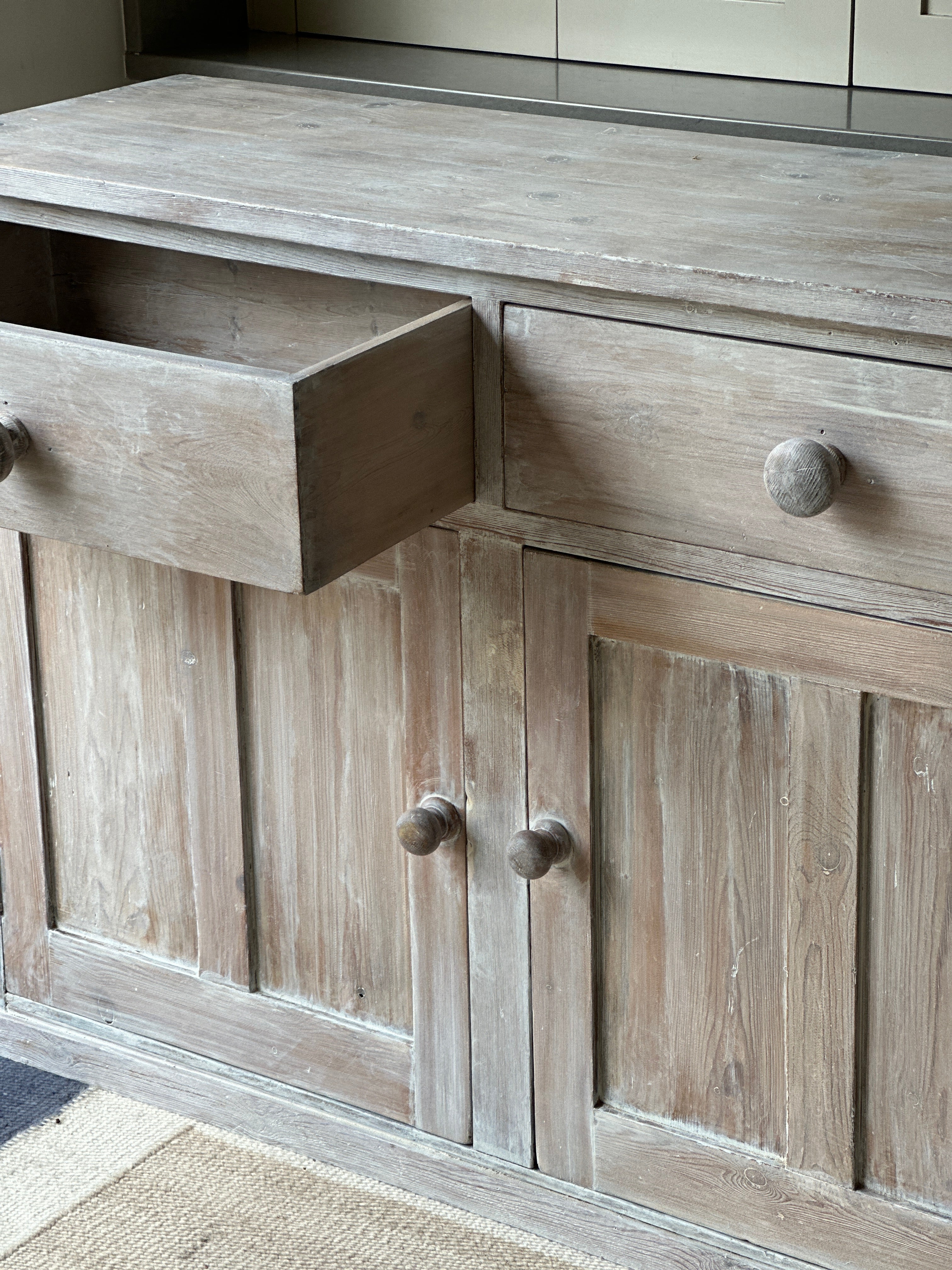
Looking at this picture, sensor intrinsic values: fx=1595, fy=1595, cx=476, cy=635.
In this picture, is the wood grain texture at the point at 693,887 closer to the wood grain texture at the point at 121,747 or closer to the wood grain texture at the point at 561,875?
the wood grain texture at the point at 561,875

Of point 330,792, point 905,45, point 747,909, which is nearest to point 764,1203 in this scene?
point 747,909

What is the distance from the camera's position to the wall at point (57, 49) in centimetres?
165

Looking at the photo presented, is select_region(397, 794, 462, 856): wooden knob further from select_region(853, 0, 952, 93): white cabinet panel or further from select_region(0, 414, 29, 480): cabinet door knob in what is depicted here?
select_region(853, 0, 952, 93): white cabinet panel

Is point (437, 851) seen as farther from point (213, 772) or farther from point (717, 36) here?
point (717, 36)

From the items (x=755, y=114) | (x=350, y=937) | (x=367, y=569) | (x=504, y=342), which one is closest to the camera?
(x=504, y=342)

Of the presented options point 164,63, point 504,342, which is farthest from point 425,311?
point 164,63

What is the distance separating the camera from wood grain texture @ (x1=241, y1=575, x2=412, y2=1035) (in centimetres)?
119

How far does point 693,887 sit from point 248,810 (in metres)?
0.38

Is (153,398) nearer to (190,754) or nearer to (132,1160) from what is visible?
(190,754)

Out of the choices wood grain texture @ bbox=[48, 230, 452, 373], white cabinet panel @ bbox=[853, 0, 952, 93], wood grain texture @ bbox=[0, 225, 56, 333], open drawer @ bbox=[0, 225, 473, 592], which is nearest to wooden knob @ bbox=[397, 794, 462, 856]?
open drawer @ bbox=[0, 225, 473, 592]

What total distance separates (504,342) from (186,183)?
278 millimetres

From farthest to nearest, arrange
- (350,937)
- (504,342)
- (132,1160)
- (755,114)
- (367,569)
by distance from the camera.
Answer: (755,114) → (132,1160) → (350,937) → (367,569) → (504,342)

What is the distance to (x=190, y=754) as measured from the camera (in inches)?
50.4

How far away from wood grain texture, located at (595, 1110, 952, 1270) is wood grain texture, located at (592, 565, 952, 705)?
0.37 meters
